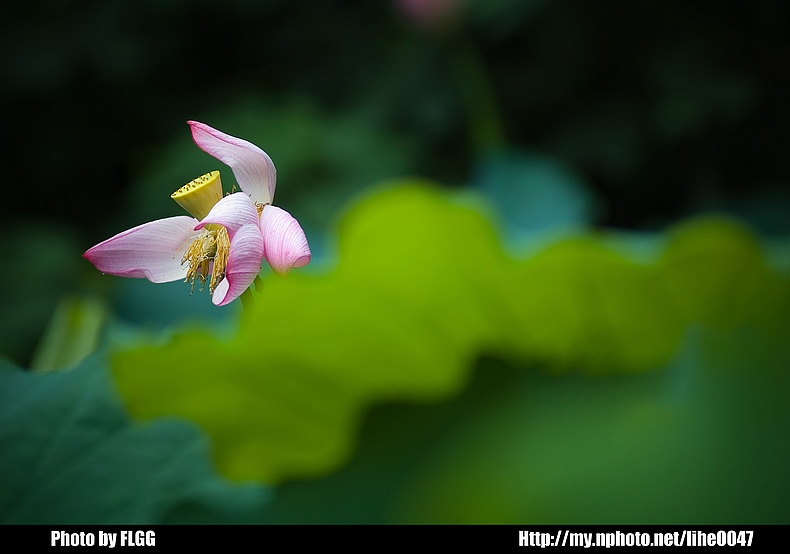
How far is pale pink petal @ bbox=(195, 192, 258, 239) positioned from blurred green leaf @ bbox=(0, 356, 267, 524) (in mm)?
114

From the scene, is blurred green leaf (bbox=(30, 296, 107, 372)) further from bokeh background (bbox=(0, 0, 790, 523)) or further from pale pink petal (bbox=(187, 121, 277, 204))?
pale pink petal (bbox=(187, 121, 277, 204))

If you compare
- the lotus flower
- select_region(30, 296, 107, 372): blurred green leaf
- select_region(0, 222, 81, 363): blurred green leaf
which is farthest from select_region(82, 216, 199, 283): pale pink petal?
select_region(0, 222, 81, 363): blurred green leaf

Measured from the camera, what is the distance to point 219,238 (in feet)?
0.85

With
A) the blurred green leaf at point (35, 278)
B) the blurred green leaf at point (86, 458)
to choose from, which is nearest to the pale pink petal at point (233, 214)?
the blurred green leaf at point (86, 458)

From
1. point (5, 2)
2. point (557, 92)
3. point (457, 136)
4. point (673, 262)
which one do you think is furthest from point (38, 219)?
point (673, 262)

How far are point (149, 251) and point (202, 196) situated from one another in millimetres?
27

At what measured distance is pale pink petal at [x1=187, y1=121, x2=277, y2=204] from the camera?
25 centimetres

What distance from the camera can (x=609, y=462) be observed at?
35 cm

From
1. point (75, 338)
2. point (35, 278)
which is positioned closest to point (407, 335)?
point (75, 338)

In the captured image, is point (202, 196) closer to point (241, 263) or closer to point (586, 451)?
point (241, 263)

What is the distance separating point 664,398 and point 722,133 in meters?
1.08

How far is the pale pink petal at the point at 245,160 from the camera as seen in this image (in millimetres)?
247

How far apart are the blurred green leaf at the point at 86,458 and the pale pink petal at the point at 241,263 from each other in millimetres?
117
